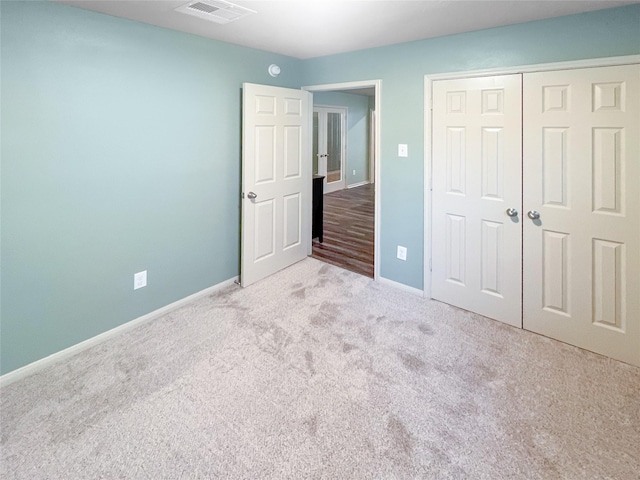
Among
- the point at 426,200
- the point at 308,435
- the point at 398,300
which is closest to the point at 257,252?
the point at 398,300

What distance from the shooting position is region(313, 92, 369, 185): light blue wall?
916 centimetres

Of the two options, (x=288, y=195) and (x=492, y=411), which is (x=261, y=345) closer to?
(x=492, y=411)

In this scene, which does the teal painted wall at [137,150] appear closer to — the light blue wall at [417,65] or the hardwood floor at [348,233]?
the light blue wall at [417,65]

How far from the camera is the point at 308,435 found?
189 centimetres

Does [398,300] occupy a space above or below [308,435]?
above

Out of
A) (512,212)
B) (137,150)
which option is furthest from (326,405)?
(137,150)

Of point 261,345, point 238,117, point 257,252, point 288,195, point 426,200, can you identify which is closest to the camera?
point 261,345

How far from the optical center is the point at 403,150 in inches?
136

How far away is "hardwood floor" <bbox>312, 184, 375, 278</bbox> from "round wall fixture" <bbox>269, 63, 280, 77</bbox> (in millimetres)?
2035

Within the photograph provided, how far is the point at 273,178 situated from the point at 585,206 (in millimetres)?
2599

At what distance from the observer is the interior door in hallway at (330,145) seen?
877cm

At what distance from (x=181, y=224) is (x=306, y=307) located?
49.5 inches

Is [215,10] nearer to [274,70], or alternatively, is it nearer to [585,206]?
[274,70]

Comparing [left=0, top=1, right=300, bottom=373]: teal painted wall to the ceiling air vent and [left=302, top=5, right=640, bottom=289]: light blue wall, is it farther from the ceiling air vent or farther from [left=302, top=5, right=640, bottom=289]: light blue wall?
[left=302, top=5, right=640, bottom=289]: light blue wall
